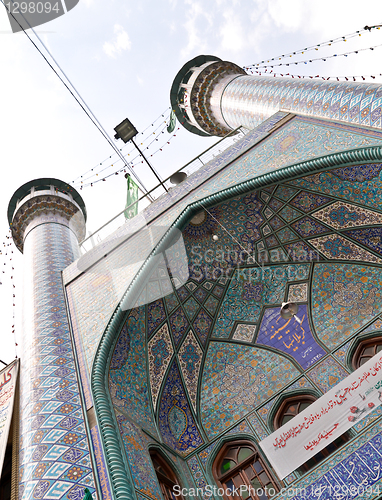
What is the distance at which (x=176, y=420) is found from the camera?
183 inches

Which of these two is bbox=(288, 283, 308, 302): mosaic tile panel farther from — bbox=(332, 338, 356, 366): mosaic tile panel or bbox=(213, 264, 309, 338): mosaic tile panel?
bbox=(332, 338, 356, 366): mosaic tile panel

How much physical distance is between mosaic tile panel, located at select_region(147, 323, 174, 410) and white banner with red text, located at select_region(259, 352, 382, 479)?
1.31 m

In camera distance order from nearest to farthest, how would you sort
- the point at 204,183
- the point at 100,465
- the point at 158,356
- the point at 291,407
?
the point at 100,465
the point at 291,407
the point at 158,356
the point at 204,183

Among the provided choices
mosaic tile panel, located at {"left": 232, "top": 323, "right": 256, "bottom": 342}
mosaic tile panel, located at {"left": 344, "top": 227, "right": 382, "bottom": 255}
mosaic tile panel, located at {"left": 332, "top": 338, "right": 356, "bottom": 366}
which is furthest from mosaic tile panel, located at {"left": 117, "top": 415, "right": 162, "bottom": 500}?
mosaic tile panel, located at {"left": 344, "top": 227, "right": 382, "bottom": 255}

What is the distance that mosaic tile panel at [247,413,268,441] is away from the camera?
14.2ft

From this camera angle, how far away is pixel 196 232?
5.30 m

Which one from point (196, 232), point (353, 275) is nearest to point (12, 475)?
point (196, 232)

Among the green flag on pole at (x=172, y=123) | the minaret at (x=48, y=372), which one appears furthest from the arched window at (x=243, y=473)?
the green flag on pole at (x=172, y=123)

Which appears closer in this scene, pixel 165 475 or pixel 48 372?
pixel 165 475

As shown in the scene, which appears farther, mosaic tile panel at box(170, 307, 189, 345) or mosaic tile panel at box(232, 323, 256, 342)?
mosaic tile panel at box(232, 323, 256, 342)

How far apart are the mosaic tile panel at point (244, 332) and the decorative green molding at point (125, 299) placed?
4.37 ft

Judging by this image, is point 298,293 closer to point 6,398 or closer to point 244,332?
point 244,332

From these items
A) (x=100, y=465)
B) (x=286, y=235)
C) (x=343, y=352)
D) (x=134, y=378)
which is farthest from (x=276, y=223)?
(x=100, y=465)

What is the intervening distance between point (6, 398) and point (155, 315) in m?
1.67
